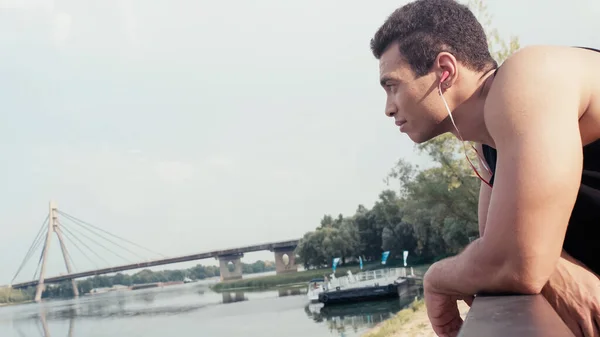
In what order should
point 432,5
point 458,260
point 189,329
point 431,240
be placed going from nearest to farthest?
point 458,260 → point 432,5 → point 189,329 → point 431,240

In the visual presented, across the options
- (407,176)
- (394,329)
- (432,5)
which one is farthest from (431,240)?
(432,5)

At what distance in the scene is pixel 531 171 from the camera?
2.47ft

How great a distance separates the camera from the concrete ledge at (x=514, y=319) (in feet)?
1.74

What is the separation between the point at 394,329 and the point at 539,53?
11.9 m

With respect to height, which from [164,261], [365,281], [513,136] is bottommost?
[365,281]

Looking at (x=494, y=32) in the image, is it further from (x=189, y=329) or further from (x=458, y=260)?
(x=189, y=329)

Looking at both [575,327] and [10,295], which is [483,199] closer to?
[575,327]

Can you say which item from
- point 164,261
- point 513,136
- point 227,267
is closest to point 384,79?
point 513,136

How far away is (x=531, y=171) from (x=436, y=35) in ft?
1.09

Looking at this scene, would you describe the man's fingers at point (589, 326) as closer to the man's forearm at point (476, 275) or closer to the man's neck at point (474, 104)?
the man's forearm at point (476, 275)

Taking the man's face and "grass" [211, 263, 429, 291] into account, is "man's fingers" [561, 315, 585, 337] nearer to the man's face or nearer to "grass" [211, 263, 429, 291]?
the man's face

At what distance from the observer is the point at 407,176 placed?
77.5ft

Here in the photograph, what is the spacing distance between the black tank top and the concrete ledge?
0.60 ft

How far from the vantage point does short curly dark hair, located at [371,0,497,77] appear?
971mm
